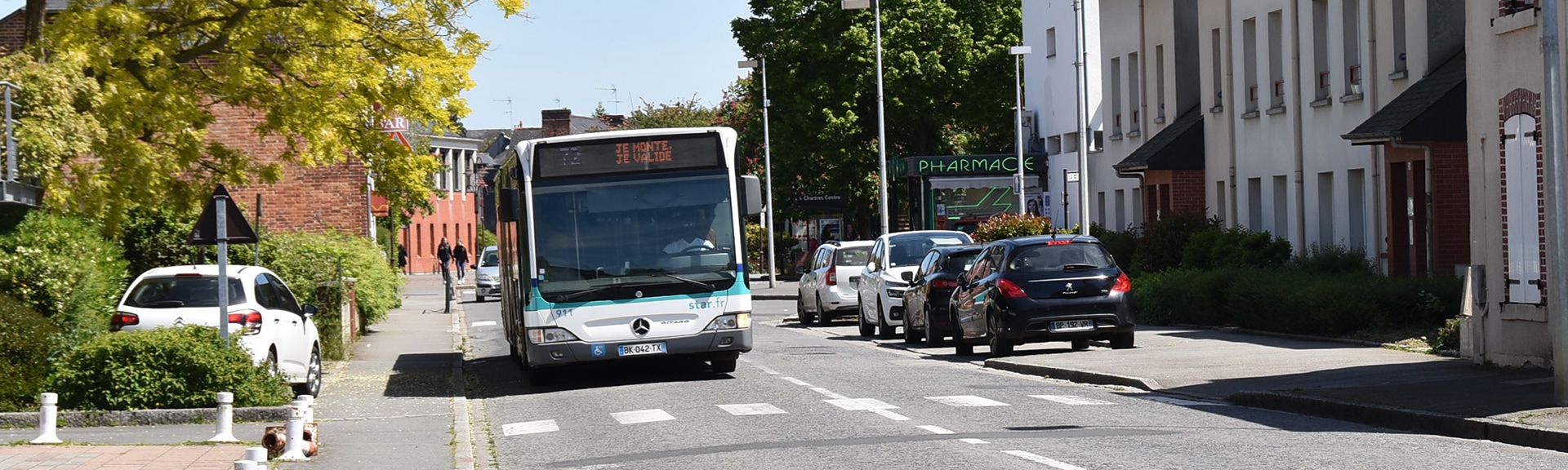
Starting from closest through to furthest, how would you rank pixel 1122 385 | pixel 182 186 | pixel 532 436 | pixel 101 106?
pixel 532 436
pixel 1122 385
pixel 101 106
pixel 182 186

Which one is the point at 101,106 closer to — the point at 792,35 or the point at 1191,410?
the point at 1191,410

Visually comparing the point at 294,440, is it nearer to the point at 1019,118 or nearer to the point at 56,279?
the point at 56,279

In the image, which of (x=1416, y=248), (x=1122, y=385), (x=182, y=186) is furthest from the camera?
(x=1416, y=248)

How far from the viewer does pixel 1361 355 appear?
65.6 feet

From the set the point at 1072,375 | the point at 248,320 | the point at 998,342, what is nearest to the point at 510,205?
the point at 248,320

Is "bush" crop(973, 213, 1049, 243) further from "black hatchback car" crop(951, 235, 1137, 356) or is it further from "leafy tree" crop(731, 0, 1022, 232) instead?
"leafy tree" crop(731, 0, 1022, 232)

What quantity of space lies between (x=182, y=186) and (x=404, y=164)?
2.62 meters

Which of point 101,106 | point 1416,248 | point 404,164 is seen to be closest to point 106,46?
point 101,106

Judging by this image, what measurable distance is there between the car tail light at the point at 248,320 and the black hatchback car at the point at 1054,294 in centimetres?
847

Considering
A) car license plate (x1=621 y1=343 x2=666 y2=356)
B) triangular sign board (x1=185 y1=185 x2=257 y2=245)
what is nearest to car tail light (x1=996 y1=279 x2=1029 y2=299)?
car license plate (x1=621 y1=343 x2=666 y2=356)

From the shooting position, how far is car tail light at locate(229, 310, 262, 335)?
18.0m

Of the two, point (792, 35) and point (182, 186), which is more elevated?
point (792, 35)

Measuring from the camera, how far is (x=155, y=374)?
15.7 metres

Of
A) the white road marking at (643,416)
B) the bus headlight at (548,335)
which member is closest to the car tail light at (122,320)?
the bus headlight at (548,335)
